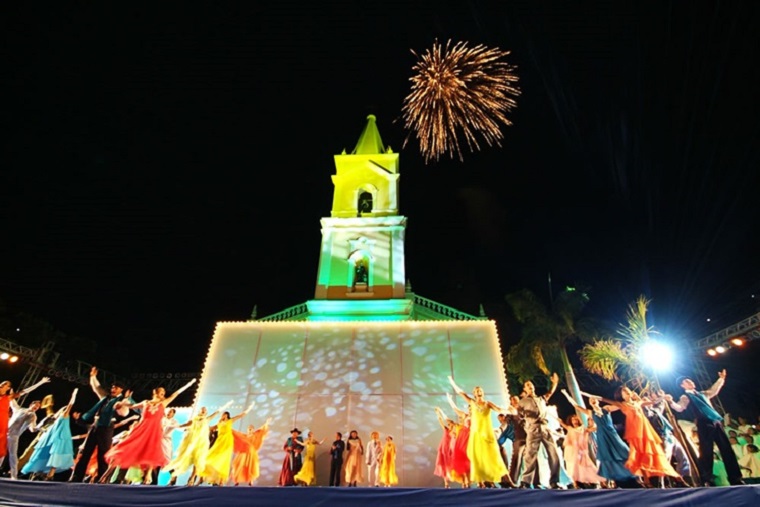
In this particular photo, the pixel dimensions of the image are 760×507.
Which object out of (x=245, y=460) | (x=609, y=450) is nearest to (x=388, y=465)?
(x=245, y=460)

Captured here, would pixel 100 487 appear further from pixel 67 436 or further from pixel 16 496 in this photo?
pixel 67 436

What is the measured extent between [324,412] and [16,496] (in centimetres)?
558

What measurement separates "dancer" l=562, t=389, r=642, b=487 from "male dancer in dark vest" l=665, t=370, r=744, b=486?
40.0 inches

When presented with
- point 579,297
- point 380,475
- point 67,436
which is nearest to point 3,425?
point 67,436

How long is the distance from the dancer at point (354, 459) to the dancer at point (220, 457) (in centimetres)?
233

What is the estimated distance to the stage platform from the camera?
4969 mm

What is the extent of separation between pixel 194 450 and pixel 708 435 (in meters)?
8.58

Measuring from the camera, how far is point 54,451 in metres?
7.48

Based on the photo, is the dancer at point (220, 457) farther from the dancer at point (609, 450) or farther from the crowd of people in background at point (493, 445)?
the dancer at point (609, 450)

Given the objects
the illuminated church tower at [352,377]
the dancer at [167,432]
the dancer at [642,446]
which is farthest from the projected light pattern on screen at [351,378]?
the dancer at [642,446]

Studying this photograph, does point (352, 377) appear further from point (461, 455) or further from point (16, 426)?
point (16, 426)

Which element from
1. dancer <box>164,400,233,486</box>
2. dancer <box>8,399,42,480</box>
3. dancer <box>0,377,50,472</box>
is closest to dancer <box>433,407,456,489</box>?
dancer <box>164,400,233,486</box>

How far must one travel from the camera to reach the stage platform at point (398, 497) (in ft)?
16.3

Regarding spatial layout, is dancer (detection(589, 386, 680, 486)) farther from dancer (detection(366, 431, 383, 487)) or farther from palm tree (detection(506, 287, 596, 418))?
palm tree (detection(506, 287, 596, 418))
